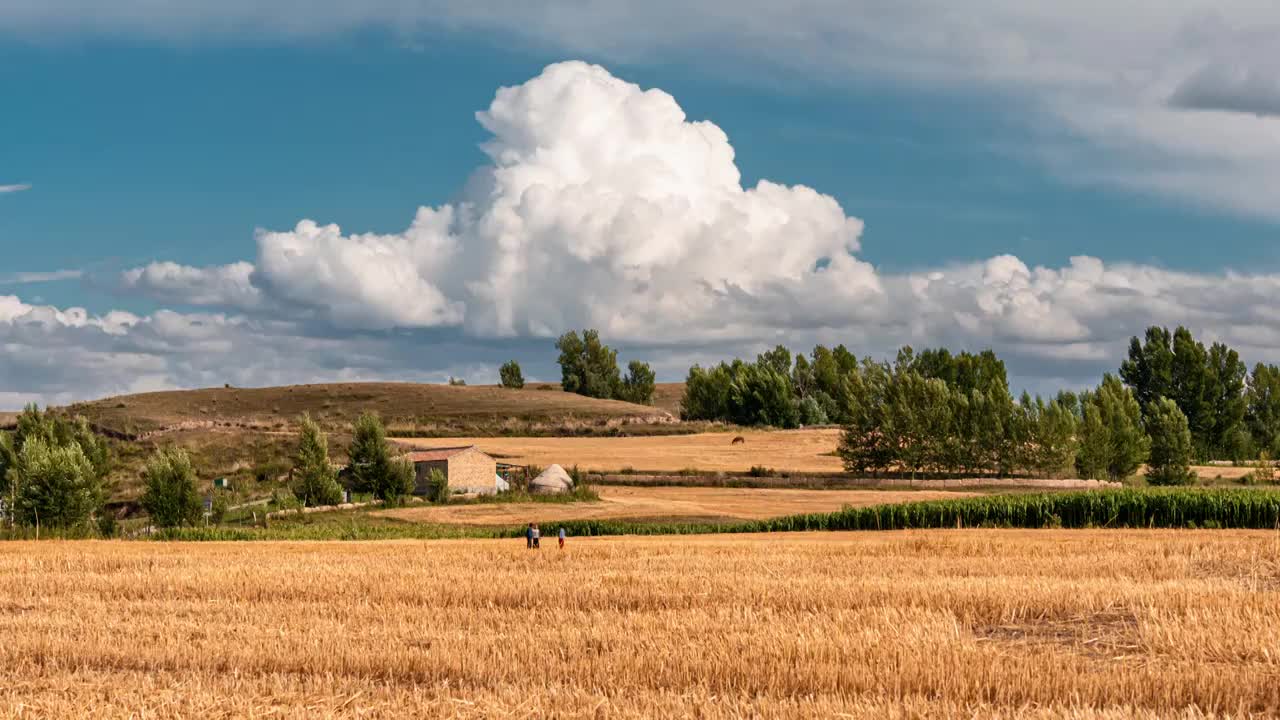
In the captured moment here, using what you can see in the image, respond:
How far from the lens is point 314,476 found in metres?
74.7

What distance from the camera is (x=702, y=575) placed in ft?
88.0

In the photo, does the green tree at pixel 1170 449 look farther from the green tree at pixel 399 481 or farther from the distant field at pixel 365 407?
the distant field at pixel 365 407

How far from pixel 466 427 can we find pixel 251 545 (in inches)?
3848

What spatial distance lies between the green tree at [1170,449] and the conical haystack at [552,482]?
46796 millimetres

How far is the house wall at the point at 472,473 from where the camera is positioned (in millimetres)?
85312

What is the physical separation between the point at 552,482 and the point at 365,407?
64.8 meters

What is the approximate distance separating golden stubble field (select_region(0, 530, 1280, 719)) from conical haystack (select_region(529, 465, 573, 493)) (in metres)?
54.3

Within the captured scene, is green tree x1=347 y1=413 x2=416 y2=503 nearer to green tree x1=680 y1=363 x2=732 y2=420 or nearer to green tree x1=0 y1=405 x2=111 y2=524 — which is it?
green tree x1=0 y1=405 x2=111 y2=524

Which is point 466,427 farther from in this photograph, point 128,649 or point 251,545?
point 128,649

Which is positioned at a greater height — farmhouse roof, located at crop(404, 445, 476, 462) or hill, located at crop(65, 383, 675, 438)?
hill, located at crop(65, 383, 675, 438)

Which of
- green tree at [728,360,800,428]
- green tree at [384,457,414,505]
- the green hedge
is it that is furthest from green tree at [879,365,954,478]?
the green hedge

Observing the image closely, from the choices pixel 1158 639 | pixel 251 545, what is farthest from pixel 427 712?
pixel 251 545

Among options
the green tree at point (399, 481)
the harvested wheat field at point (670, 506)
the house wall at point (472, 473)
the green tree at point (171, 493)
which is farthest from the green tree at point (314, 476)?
the house wall at point (472, 473)

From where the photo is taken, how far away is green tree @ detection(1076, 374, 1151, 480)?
98312mm
